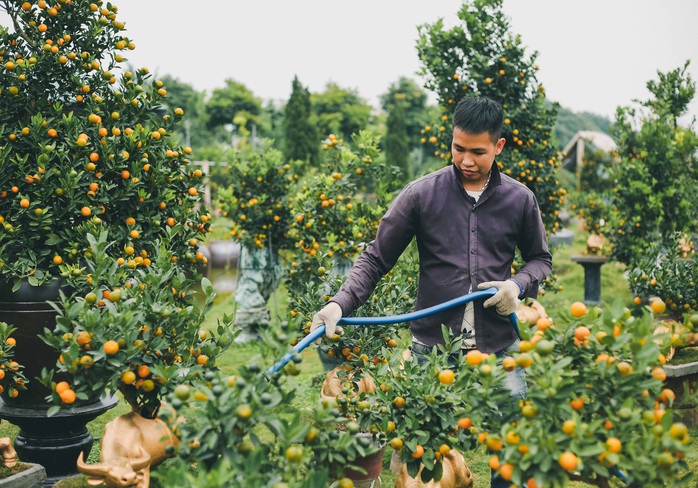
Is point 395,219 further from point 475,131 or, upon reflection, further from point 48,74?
point 48,74

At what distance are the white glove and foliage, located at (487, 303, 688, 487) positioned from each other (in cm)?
63

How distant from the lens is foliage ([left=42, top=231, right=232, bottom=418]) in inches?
91.0

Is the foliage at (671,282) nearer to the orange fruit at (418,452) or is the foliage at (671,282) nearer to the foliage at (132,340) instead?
the orange fruit at (418,452)

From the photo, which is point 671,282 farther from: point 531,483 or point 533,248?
point 531,483

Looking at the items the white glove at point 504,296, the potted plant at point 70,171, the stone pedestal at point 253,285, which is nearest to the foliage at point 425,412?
the white glove at point 504,296

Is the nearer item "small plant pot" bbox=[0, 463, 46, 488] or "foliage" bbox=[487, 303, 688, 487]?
"foliage" bbox=[487, 303, 688, 487]

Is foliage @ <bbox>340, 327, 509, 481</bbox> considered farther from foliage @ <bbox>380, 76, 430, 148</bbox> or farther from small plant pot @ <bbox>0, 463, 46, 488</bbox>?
foliage @ <bbox>380, 76, 430, 148</bbox>

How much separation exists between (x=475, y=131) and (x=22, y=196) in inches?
92.5

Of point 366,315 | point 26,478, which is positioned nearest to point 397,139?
point 366,315

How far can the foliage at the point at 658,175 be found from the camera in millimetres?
7219

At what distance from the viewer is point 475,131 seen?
288cm

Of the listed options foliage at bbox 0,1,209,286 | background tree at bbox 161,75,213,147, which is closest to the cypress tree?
background tree at bbox 161,75,213,147

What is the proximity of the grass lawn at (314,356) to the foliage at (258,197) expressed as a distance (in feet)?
3.14

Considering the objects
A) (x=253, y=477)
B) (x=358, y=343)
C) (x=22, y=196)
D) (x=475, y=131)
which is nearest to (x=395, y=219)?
(x=475, y=131)
